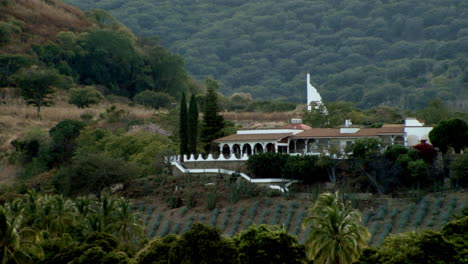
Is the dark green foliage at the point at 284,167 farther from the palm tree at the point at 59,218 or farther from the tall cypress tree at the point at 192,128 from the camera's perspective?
the palm tree at the point at 59,218

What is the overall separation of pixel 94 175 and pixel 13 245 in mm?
22426

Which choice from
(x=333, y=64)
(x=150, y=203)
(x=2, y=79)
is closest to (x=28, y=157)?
(x=150, y=203)

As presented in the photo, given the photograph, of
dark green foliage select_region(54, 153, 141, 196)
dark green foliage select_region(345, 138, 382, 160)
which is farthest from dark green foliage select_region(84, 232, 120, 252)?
dark green foliage select_region(345, 138, 382, 160)

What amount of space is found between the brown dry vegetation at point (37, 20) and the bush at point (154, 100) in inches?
669

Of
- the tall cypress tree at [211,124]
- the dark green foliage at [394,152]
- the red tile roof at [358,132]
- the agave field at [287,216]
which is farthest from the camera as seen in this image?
the tall cypress tree at [211,124]

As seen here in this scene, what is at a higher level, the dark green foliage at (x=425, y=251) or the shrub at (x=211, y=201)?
the dark green foliage at (x=425, y=251)

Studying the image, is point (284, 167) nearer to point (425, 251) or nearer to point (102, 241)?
point (102, 241)

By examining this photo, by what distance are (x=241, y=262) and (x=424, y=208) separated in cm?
1574

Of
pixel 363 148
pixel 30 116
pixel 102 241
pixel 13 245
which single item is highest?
pixel 30 116

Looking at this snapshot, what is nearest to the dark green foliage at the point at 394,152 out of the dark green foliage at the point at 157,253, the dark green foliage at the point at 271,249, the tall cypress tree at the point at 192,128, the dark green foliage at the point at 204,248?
the tall cypress tree at the point at 192,128

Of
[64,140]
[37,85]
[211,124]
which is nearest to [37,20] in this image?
[37,85]

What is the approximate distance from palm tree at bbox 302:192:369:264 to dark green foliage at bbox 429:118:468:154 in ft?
64.4

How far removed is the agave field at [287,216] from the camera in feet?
146

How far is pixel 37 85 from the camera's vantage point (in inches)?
3354
